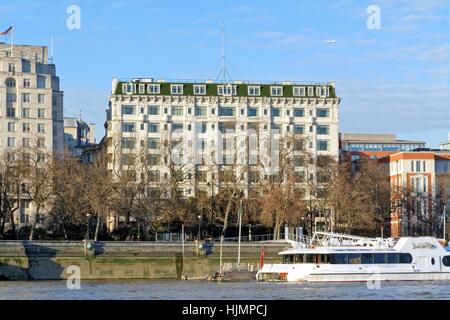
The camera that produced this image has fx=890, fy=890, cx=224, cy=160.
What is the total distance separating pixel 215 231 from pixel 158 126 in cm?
1897

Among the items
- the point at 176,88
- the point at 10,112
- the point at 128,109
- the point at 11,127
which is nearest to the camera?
the point at 128,109

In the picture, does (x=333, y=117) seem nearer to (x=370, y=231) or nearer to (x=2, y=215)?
(x=370, y=231)

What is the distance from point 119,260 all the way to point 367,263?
71.6 feet

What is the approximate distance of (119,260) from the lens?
73375 mm

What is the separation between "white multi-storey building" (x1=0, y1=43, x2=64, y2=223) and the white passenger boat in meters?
52.2

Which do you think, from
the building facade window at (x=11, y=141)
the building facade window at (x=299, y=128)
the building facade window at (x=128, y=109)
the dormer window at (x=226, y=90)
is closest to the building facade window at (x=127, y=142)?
the building facade window at (x=128, y=109)

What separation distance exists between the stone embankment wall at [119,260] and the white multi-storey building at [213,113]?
1007 inches

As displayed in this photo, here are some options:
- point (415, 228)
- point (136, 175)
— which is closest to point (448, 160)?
point (415, 228)

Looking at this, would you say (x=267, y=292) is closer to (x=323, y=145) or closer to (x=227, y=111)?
(x=227, y=111)

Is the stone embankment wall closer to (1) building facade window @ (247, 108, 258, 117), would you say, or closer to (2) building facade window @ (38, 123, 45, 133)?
(1) building facade window @ (247, 108, 258, 117)

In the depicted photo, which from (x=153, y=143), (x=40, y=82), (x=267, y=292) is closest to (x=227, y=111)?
(x=153, y=143)

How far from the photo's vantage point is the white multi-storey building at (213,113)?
4146 inches

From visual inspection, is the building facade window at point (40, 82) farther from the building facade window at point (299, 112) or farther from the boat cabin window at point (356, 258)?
the boat cabin window at point (356, 258)

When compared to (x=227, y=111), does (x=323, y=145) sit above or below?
below
